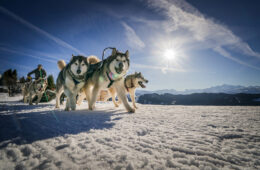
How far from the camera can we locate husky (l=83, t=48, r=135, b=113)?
10.9 feet

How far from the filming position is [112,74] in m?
3.44

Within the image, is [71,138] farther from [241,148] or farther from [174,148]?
[241,148]

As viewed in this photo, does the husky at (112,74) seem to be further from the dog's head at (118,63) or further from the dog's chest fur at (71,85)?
the dog's chest fur at (71,85)

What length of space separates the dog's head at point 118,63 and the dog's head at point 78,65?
81cm

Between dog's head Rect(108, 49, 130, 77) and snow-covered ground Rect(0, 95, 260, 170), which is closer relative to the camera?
snow-covered ground Rect(0, 95, 260, 170)

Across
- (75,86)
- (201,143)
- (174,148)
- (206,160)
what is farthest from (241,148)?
(75,86)

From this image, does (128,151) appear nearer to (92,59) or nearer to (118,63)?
(118,63)

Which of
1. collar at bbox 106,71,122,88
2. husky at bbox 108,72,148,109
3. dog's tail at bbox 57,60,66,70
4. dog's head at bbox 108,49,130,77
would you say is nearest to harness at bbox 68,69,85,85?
collar at bbox 106,71,122,88

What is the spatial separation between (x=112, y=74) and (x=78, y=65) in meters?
1.05

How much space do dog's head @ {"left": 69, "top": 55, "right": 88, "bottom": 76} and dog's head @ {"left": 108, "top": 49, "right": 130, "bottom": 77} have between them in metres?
0.81

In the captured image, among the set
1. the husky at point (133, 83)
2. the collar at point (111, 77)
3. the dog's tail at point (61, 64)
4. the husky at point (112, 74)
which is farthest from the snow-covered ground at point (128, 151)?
the dog's tail at point (61, 64)

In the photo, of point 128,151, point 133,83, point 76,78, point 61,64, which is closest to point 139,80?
point 133,83

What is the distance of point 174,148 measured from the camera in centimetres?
112

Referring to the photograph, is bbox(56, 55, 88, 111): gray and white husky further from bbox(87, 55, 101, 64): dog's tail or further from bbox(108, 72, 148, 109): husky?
bbox(108, 72, 148, 109): husky
